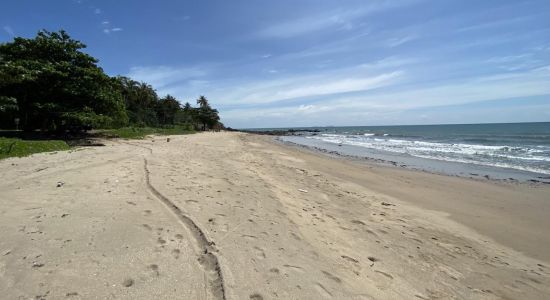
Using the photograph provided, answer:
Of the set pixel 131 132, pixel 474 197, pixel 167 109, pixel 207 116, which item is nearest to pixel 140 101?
pixel 167 109

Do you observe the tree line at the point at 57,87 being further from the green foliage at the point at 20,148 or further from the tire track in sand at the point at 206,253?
the tire track in sand at the point at 206,253

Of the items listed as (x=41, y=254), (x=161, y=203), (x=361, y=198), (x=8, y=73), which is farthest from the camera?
(x=8, y=73)

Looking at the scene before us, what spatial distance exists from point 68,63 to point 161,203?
20.4m

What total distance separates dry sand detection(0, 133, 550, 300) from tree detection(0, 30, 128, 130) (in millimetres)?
12464

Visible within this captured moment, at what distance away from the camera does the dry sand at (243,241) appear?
3.30 metres

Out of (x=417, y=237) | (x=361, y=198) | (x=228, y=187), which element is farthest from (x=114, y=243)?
(x=361, y=198)

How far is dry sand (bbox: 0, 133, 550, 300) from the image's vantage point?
3301 millimetres

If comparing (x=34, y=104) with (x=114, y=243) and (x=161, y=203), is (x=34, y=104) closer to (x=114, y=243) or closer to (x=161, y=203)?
(x=161, y=203)

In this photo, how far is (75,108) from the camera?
66.1 ft

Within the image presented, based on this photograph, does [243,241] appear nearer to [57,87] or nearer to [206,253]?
[206,253]

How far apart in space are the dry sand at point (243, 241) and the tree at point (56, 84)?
12.5 metres

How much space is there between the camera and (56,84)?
20.0m

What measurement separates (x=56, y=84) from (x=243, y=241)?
21460 millimetres

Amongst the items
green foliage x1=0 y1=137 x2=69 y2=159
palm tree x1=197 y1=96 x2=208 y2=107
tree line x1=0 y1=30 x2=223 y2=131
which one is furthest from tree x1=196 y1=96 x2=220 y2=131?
green foliage x1=0 y1=137 x2=69 y2=159
